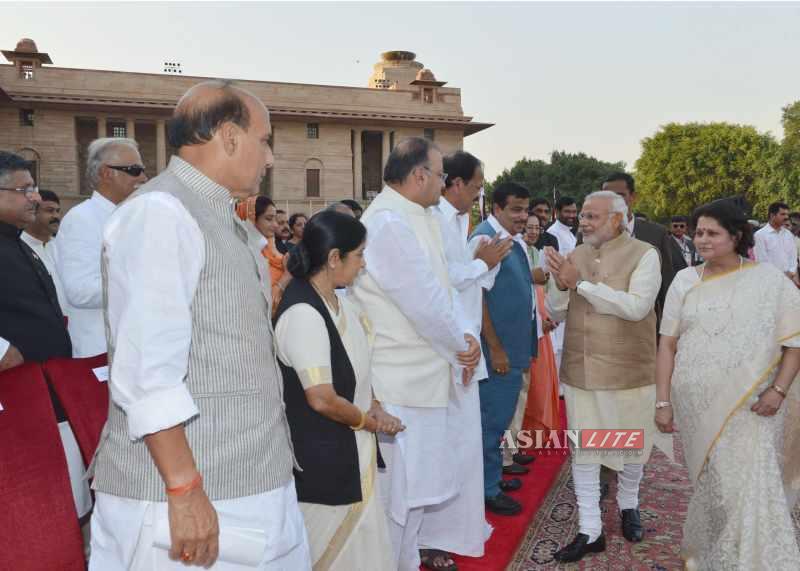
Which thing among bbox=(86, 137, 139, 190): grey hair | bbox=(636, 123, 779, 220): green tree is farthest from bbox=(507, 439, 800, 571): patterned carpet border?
bbox=(636, 123, 779, 220): green tree

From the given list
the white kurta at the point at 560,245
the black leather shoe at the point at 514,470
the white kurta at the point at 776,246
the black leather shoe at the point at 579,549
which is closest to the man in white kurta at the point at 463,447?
the black leather shoe at the point at 579,549

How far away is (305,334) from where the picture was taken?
93.3 inches

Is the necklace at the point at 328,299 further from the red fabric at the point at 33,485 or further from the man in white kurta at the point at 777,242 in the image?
the man in white kurta at the point at 777,242

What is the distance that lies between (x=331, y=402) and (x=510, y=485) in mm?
2887

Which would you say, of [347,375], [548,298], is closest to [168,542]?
[347,375]

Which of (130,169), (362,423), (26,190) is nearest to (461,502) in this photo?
(362,423)

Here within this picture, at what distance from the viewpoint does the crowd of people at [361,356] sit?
156 centimetres

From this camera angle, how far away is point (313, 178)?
→ 1483 inches

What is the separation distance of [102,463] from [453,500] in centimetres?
232

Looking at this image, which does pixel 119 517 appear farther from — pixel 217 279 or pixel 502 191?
pixel 502 191

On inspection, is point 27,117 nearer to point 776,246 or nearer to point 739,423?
point 776,246

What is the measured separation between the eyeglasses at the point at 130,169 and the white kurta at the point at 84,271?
0.17 m

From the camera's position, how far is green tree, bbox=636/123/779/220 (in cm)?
4144

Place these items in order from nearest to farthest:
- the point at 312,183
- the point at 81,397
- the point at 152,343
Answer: the point at 152,343 → the point at 81,397 → the point at 312,183
